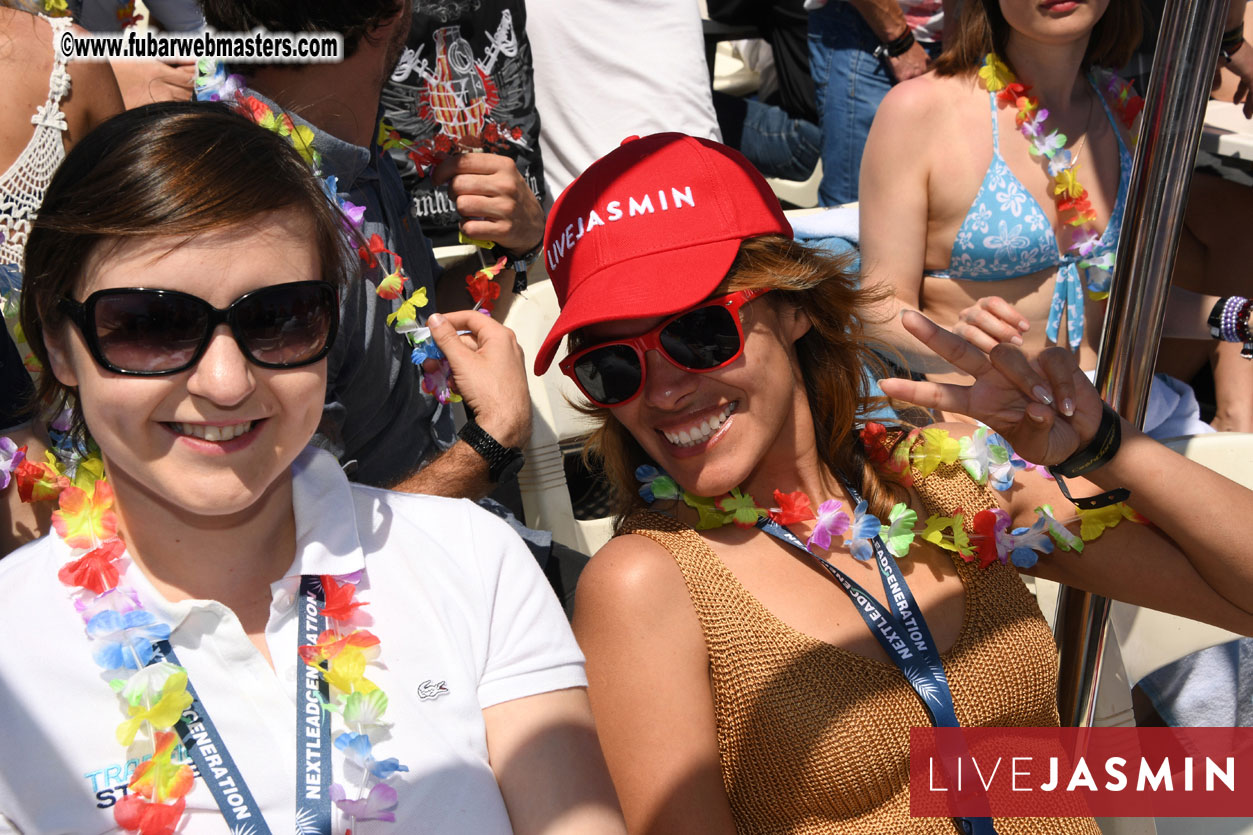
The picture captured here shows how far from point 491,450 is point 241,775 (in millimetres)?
984

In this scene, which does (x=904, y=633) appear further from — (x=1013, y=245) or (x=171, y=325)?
(x=1013, y=245)

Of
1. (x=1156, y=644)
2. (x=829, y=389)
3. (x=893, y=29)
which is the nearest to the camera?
(x=829, y=389)

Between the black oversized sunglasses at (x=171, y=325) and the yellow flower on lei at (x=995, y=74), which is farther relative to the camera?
the yellow flower on lei at (x=995, y=74)

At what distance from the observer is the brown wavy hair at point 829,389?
80.5 inches

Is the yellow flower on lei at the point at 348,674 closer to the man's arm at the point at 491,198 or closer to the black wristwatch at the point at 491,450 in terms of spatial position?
the black wristwatch at the point at 491,450

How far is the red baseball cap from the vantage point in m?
1.81

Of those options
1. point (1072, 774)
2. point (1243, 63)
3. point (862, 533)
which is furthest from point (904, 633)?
point (1243, 63)

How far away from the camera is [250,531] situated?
1517 millimetres

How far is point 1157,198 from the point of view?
1.64m

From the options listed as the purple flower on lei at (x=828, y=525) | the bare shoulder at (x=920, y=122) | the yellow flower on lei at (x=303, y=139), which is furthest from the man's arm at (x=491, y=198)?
the purple flower on lei at (x=828, y=525)

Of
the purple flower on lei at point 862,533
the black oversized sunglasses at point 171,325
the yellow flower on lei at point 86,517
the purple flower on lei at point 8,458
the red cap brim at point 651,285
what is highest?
the black oversized sunglasses at point 171,325

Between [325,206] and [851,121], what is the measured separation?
3145 millimetres

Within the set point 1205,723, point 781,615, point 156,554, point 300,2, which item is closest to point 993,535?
point 781,615

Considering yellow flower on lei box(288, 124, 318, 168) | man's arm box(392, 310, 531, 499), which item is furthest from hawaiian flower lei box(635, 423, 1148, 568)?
yellow flower on lei box(288, 124, 318, 168)
